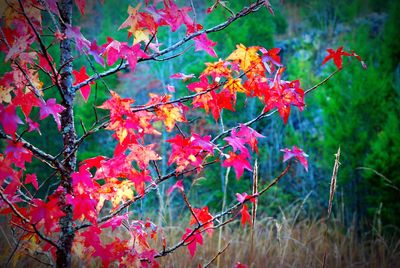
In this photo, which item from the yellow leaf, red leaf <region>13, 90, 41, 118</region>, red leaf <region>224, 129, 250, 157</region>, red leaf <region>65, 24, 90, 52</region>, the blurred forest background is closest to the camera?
red leaf <region>65, 24, 90, 52</region>

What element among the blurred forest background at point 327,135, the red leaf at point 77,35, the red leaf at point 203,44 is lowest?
the blurred forest background at point 327,135

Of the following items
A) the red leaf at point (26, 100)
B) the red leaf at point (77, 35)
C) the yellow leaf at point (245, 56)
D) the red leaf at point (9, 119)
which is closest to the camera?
the red leaf at point (9, 119)

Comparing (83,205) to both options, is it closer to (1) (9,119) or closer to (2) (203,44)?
(1) (9,119)

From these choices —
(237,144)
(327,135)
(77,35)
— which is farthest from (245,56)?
(327,135)

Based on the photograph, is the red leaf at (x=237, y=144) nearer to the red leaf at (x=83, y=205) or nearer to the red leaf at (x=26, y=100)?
the red leaf at (x=83, y=205)

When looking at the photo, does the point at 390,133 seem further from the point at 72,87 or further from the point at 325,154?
the point at 72,87

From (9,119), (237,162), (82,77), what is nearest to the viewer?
(9,119)

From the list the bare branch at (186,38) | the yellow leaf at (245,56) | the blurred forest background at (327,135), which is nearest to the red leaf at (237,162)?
the yellow leaf at (245,56)

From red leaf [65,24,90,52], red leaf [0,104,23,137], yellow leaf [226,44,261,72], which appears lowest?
yellow leaf [226,44,261,72]

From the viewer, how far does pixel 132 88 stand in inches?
439

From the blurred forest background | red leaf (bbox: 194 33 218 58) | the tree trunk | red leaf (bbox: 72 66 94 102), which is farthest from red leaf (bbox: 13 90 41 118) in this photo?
the blurred forest background

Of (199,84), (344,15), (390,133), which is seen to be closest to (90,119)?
(390,133)

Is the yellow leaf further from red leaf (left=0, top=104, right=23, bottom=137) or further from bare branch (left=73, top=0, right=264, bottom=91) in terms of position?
red leaf (left=0, top=104, right=23, bottom=137)

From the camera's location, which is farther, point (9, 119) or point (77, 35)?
point (77, 35)
